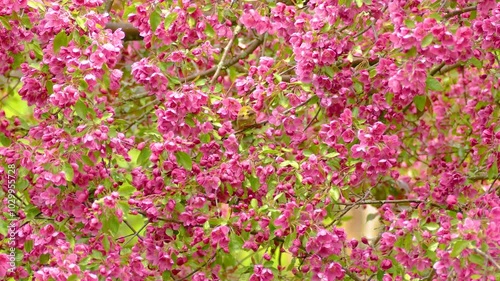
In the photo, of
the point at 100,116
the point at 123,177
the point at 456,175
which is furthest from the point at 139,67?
the point at 456,175

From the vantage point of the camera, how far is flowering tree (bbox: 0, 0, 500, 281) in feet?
9.36

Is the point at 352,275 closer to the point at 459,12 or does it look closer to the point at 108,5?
the point at 459,12

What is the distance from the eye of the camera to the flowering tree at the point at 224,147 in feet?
9.36

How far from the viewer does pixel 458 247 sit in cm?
248

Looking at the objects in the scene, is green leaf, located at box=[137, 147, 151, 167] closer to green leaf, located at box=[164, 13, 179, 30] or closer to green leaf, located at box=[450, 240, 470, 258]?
green leaf, located at box=[164, 13, 179, 30]

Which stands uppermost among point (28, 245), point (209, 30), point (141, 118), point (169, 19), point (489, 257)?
point (169, 19)

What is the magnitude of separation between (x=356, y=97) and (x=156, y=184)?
2.49 feet

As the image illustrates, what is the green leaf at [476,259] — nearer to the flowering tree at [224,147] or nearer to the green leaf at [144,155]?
the flowering tree at [224,147]

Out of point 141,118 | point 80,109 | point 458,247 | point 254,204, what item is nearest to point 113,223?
point 80,109

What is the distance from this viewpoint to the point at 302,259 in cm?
314

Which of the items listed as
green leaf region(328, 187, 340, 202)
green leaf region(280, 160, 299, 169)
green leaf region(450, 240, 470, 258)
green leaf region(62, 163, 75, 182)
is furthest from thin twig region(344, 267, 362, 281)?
green leaf region(62, 163, 75, 182)

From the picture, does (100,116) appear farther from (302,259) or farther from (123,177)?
(302,259)

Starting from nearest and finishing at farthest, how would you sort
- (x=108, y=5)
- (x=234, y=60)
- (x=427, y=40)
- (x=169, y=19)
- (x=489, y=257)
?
(x=489, y=257) → (x=427, y=40) → (x=169, y=19) → (x=108, y=5) → (x=234, y=60)

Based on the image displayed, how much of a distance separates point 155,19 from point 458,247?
48.6 inches
